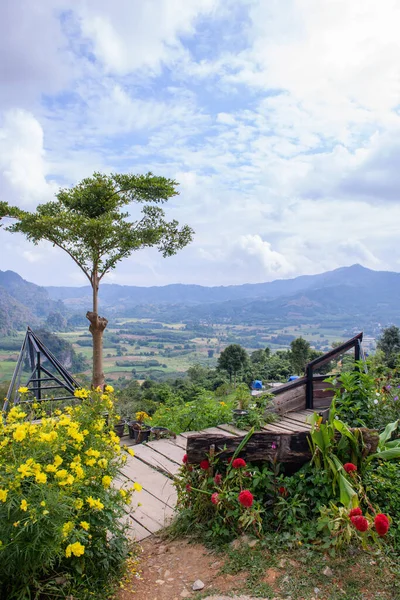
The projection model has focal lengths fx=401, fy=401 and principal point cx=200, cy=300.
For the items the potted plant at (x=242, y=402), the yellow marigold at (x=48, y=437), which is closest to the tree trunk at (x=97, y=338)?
the potted plant at (x=242, y=402)

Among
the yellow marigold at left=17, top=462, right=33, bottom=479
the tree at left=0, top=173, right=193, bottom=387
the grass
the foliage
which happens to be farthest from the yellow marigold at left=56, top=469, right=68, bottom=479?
the tree at left=0, top=173, right=193, bottom=387

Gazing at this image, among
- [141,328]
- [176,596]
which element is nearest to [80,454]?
[176,596]

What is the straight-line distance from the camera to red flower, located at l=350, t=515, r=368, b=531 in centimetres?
182

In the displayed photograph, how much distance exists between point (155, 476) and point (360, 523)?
2.12 meters

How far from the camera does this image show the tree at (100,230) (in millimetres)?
9195

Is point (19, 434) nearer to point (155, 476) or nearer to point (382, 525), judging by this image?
point (382, 525)

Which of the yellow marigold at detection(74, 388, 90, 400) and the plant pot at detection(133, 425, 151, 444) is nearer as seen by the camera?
the yellow marigold at detection(74, 388, 90, 400)

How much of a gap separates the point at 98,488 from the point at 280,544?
1.01 m

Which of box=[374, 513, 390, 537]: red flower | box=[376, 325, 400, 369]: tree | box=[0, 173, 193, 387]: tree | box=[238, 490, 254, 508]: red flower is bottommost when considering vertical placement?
box=[376, 325, 400, 369]: tree

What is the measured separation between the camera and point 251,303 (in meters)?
103

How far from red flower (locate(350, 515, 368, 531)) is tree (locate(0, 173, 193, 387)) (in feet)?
26.1

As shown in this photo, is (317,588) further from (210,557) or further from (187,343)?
(187,343)

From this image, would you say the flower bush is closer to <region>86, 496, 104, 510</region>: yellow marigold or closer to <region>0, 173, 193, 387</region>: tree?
<region>86, 496, 104, 510</region>: yellow marigold

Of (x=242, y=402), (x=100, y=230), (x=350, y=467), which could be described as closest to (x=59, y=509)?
(x=350, y=467)
